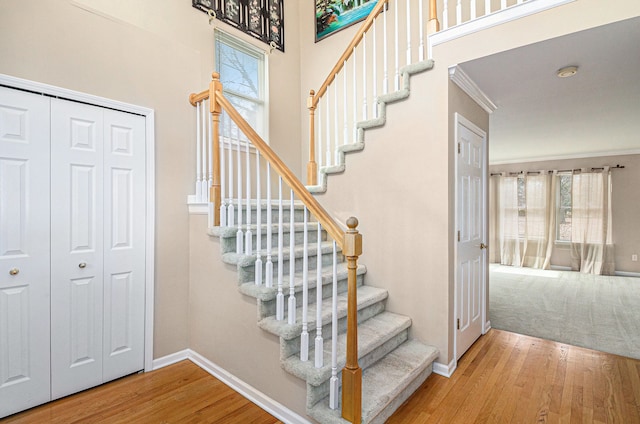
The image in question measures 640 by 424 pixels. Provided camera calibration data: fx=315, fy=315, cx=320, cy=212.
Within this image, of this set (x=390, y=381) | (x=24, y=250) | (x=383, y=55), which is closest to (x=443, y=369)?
(x=390, y=381)

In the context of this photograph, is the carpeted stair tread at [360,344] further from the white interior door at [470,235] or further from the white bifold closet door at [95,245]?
the white bifold closet door at [95,245]

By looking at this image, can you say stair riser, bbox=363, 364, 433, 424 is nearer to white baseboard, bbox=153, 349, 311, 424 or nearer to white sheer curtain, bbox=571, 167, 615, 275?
white baseboard, bbox=153, 349, 311, 424

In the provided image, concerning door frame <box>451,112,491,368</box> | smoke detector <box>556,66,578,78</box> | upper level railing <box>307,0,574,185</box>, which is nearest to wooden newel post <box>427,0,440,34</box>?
upper level railing <box>307,0,574,185</box>

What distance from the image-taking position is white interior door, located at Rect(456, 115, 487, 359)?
267 centimetres

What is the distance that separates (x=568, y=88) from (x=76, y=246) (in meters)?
4.27

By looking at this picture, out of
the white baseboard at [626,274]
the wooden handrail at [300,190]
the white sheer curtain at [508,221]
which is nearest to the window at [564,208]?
the white sheer curtain at [508,221]

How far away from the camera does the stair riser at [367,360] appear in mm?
1780

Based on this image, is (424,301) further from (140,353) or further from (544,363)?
(140,353)

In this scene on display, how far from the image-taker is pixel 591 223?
6.45 metres

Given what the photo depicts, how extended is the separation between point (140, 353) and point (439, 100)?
10.2 ft

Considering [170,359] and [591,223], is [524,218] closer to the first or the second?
[591,223]

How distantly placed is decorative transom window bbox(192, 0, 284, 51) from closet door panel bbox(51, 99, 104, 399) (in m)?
1.99

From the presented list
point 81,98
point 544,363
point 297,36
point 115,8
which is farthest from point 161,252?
point 297,36

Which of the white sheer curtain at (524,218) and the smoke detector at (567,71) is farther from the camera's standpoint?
the white sheer curtain at (524,218)
